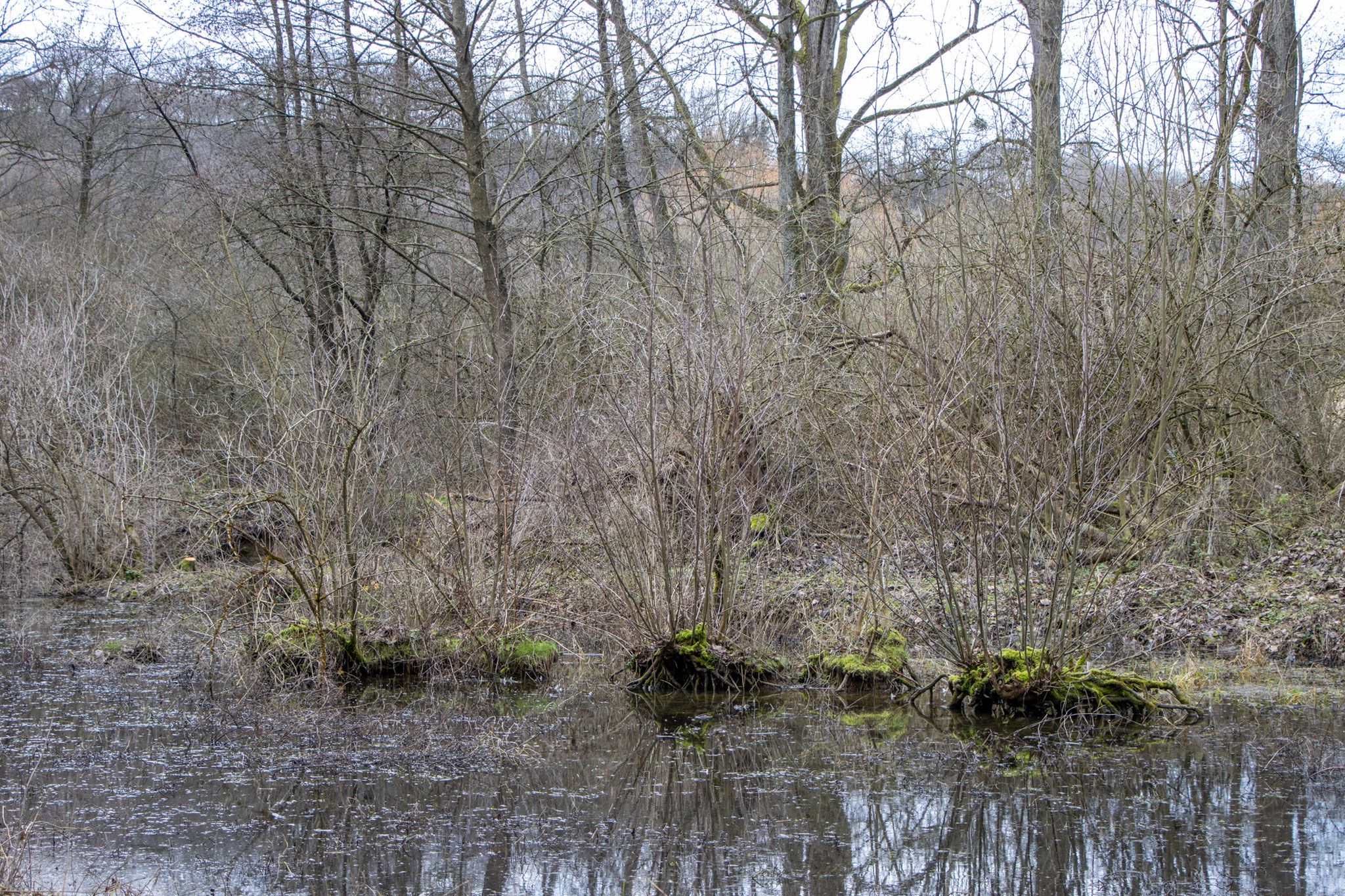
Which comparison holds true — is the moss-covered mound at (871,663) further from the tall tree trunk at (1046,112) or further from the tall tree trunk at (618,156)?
the tall tree trunk at (618,156)

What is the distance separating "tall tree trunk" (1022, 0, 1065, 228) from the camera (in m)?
11.5

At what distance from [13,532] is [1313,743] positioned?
54.1ft

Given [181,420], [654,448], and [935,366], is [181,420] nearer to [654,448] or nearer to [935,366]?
[654,448]

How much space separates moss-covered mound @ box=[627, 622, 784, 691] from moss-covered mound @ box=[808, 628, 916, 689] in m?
0.56

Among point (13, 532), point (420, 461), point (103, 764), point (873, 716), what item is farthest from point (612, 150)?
point (103, 764)

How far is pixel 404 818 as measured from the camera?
6.35m

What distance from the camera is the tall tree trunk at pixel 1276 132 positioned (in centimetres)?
1331

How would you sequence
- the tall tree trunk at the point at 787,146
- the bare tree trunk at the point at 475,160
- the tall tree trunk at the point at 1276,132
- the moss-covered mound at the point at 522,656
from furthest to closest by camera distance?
the tall tree trunk at the point at 787,146, the bare tree trunk at the point at 475,160, the tall tree trunk at the point at 1276,132, the moss-covered mound at the point at 522,656

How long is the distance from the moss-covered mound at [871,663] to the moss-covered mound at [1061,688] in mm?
1212

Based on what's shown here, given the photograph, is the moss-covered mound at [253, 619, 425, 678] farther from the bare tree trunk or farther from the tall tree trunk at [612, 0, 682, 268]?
the tall tree trunk at [612, 0, 682, 268]

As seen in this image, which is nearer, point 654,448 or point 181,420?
point 654,448

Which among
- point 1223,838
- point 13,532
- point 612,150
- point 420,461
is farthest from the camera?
point 612,150

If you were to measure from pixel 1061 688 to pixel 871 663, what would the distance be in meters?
1.86

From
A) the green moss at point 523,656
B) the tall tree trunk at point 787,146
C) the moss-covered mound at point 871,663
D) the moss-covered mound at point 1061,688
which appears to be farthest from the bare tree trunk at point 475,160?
the moss-covered mound at point 1061,688
